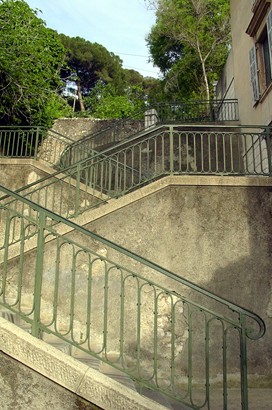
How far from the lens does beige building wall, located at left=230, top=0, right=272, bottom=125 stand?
380 inches

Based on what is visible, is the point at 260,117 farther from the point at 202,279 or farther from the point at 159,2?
the point at 159,2

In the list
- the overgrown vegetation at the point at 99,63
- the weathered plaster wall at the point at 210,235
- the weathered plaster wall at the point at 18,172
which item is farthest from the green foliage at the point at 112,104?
the weathered plaster wall at the point at 210,235

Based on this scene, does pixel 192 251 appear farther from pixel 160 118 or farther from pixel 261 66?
pixel 160 118

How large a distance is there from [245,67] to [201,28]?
40.2 feet

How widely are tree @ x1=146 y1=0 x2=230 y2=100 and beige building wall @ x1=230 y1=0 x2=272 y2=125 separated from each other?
9.08 metres

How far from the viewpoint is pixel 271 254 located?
6262mm

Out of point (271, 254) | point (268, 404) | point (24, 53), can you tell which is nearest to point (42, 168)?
point (24, 53)

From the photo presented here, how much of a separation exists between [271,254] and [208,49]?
61.9 ft

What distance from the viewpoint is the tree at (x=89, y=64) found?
38.1 meters

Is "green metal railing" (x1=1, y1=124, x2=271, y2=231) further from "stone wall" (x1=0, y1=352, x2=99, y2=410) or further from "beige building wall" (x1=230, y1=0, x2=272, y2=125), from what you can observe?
"stone wall" (x1=0, y1=352, x2=99, y2=410)

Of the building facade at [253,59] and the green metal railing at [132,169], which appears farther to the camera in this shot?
the building facade at [253,59]

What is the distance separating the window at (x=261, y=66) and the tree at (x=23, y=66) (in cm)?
684

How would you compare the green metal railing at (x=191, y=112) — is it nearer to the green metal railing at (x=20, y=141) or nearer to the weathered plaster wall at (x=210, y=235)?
the green metal railing at (x=20, y=141)

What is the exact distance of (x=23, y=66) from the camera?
12711 millimetres
